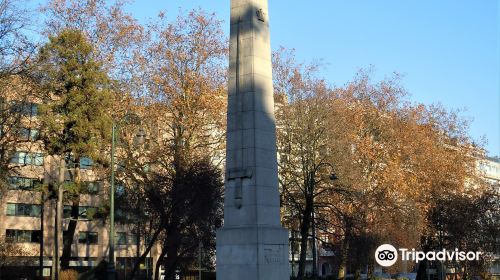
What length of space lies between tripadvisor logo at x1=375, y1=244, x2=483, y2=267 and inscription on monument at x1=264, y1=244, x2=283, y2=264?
792 inches

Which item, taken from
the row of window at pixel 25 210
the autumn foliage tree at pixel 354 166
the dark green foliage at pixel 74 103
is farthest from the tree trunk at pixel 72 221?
the row of window at pixel 25 210

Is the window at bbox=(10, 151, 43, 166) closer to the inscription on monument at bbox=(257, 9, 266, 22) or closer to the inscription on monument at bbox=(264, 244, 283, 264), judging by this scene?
the inscription on monument at bbox=(257, 9, 266, 22)

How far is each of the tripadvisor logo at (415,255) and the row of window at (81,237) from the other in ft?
87.8

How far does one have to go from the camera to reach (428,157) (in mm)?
44719

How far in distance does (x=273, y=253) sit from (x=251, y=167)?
2.48 meters

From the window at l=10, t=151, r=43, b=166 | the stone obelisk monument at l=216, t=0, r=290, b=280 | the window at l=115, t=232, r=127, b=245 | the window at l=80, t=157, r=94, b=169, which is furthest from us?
the window at l=115, t=232, r=127, b=245

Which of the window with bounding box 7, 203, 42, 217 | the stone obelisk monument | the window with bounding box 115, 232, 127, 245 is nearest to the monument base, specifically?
the stone obelisk monument

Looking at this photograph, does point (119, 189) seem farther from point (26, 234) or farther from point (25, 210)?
point (26, 234)

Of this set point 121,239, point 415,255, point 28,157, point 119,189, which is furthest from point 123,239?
point 415,255

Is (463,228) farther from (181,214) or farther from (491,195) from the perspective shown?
(181,214)

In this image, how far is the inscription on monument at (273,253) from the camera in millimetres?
16594

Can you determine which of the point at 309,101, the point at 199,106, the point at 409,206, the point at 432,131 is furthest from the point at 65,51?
the point at 432,131

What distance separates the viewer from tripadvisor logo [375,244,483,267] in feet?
121

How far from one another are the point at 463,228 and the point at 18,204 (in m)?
37.8
